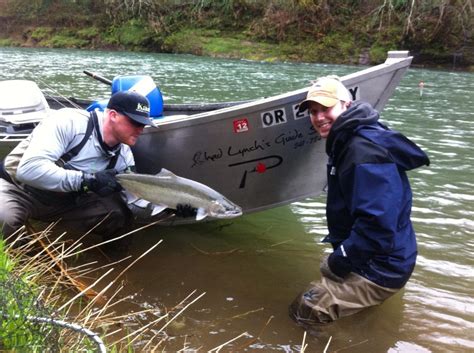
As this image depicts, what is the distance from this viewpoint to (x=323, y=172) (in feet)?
17.4

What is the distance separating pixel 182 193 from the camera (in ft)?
14.0

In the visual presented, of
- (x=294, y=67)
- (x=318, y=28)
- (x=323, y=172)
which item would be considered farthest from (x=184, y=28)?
(x=323, y=172)

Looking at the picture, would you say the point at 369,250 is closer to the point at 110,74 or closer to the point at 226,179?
the point at 226,179

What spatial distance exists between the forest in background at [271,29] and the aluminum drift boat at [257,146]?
23411 millimetres

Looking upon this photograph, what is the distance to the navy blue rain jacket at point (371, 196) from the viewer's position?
10.6 feet

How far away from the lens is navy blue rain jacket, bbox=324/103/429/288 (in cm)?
322

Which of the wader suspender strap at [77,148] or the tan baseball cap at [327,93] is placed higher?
the tan baseball cap at [327,93]

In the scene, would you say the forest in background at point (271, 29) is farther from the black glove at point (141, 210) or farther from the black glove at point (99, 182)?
the black glove at point (99, 182)

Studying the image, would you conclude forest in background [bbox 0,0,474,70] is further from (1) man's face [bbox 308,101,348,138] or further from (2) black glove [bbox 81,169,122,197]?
(2) black glove [bbox 81,169,122,197]

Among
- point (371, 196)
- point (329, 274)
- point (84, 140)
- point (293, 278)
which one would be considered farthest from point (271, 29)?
point (371, 196)

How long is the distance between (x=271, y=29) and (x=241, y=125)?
2919 centimetres

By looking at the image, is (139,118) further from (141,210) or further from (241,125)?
(141,210)

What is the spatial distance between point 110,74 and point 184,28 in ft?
52.8

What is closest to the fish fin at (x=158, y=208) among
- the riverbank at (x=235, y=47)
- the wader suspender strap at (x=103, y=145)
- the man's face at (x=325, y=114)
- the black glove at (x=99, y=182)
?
the black glove at (x=99, y=182)
